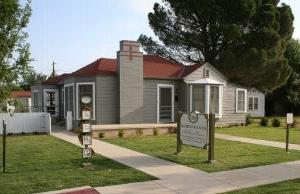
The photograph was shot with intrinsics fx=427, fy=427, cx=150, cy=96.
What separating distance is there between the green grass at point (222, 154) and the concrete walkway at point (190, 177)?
0.47m

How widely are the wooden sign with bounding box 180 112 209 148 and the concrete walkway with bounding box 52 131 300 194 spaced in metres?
1.25

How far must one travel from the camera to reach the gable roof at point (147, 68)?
21.9 metres

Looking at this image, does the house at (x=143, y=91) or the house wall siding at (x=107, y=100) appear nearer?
the house wall siding at (x=107, y=100)

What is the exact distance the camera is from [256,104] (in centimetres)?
4366

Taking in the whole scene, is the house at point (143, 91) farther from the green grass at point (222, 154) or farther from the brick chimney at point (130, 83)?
the green grass at point (222, 154)

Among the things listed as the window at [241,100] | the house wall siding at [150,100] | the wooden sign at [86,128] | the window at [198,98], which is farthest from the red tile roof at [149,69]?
the wooden sign at [86,128]

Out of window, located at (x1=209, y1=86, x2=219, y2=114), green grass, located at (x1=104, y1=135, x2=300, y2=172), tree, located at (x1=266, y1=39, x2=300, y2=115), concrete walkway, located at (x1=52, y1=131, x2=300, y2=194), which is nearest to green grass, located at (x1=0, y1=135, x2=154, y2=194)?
concrete walkway, located at (x1=52, y1=131, x2=300, y2=194)

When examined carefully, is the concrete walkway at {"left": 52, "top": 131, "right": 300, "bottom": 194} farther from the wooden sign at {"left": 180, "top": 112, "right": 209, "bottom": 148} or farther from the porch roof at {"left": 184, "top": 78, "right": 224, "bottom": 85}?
the porch roof at {"left": 184, "top": 78, "right": 224, "bottom": 85}

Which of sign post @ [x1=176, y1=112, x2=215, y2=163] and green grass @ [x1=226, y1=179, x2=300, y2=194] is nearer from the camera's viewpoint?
green grass @ [x1=226, y1=179, x2=300, y2=194]

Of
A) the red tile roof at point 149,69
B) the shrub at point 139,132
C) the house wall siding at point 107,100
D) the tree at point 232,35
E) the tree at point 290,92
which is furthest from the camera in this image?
the tree at point 290,92

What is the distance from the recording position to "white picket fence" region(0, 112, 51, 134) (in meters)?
18.9

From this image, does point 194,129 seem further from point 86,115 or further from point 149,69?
point 149,69

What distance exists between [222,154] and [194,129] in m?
1.30

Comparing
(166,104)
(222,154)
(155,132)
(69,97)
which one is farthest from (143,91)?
(222,154)
